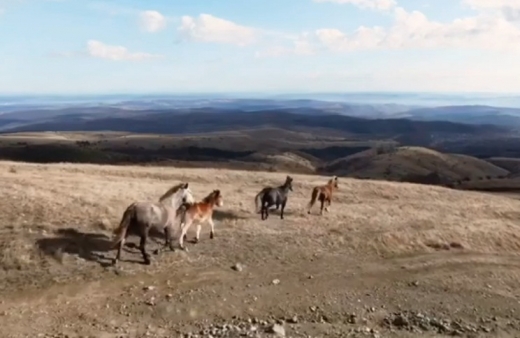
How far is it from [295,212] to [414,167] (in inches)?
2586

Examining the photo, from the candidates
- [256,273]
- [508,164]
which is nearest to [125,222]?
[256,273]

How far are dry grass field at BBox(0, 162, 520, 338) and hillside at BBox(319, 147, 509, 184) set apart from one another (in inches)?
2059

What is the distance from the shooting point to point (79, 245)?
16.9m

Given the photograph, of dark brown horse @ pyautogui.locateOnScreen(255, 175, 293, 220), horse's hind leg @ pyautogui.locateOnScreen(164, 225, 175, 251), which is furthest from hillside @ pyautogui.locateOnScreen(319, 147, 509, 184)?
horse's hind leg @ pyautogui.locateOnScreen(164, 225, 175, 251)

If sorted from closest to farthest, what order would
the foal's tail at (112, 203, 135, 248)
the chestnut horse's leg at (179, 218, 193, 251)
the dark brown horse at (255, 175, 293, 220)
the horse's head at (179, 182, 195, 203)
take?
1. the foal's tail at (112, 203, 135, 248)
2. the chestnut horse's leg at (179, 218, 193, 251)
3. the horse's head at (179, 182, 195, 203)
4. the dark brown horse at (255, 175, 293, 220)

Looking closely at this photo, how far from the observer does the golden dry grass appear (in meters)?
19.1

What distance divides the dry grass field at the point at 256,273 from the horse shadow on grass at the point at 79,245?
6 cm

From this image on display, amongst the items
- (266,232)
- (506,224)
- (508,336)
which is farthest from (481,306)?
(506,224)

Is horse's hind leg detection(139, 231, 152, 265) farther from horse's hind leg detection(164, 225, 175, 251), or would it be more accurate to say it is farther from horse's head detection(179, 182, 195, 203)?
horse's head detection(179, 182, 195, 203)

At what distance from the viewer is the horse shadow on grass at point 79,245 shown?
16230 mm

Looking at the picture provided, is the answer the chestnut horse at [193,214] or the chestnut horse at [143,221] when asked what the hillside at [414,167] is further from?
the chestnut horse at [143,221]

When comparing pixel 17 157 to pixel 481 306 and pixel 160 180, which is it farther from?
pixel 481 306

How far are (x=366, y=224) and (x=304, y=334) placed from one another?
34.0 feet

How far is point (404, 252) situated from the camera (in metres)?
19.8
